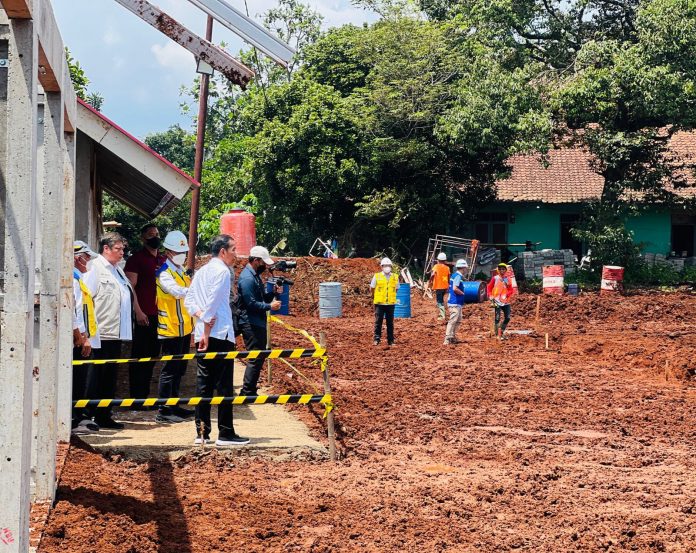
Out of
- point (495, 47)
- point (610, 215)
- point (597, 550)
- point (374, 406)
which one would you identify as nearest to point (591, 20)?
point (495, 47)

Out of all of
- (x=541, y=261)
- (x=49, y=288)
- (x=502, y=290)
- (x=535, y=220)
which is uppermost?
(x=535, y=220)

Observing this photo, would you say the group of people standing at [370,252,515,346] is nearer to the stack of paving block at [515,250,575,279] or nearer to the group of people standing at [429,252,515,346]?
the group of people standing at [429,252,515,346]

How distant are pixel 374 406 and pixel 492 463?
10.2 feet

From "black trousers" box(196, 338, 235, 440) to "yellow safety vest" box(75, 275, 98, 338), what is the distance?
3.83 ft

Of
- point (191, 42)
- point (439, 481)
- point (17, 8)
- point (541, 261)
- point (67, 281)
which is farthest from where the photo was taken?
point (541, 261)

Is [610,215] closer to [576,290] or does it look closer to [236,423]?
[576,290]

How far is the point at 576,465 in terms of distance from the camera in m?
8.85

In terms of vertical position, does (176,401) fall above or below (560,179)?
below

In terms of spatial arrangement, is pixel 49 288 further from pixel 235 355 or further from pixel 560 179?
pixel 560 179

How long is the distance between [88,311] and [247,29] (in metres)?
7.48

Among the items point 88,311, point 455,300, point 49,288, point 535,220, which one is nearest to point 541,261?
point 535,220

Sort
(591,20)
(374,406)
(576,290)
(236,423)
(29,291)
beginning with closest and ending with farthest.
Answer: (29,291) → (236,423) → (374,406) → (576,290) → (591,20)

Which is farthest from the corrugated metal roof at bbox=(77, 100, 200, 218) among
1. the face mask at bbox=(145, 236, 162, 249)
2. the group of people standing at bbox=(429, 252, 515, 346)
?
the group of people standing at bbox=(429, 252, 515, 346)

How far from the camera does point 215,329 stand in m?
8.79
